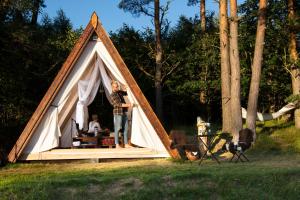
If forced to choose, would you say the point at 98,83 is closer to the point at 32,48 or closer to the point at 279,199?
the point at 32,48

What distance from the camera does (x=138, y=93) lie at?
11.0 meters

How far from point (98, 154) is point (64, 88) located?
169 cm

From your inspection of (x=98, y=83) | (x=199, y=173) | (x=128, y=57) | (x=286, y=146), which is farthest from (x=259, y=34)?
(x=199, y=173)

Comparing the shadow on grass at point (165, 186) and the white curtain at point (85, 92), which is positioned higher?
the white curtain at point (85, 92)

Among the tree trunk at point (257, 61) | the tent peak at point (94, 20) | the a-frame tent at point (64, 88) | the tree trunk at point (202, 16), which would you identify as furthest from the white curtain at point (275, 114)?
the tent peak at point (94, 20)

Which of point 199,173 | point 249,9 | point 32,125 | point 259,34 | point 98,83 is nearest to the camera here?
point 199,173

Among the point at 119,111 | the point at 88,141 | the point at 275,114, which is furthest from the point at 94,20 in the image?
the point at 275,114

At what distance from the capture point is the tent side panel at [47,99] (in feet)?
34.5

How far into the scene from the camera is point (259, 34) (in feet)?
46.6

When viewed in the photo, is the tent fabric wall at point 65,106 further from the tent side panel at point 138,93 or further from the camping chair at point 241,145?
the camping chair at point 241,145

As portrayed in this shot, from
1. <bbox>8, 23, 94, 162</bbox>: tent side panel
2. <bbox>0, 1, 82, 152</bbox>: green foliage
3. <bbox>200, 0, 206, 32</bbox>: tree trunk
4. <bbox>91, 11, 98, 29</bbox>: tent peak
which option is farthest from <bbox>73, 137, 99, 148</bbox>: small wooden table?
<bbox>200, 0, 206, 32</bbox>: tree trunk

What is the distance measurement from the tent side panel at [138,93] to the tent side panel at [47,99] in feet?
1.00

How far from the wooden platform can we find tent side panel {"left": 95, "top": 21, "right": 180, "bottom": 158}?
1.23 ft

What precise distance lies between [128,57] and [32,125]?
8.87m
